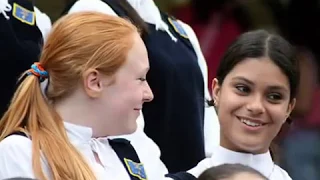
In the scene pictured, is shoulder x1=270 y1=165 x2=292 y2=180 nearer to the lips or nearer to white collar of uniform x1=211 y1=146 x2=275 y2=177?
white collar of uniform x1=211 y1=146 x2=275 y2=177

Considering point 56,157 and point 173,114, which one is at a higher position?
point 56,157

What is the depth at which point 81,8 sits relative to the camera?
11.9 ft

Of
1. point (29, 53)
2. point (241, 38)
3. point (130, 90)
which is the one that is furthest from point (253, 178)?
point (29, 53)

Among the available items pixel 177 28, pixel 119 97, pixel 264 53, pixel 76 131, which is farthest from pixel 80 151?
pixel 177 28

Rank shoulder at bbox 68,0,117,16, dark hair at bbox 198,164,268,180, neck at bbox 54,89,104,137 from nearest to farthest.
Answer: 1. dark hair at bbox 198,164,268,180
2. neck at bbox 54,89,104,137
3. shoulder at bbox 68,0,117,16

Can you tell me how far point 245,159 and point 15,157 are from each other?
688 millimetres

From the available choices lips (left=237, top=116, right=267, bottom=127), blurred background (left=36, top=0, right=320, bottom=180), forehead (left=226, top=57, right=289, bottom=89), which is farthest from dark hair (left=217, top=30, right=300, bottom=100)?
blurred background (left=36, top=0, right=320, bottom=180)

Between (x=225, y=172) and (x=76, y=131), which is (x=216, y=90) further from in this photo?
(x=225, y=172)

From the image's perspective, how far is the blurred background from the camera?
5.60 meters

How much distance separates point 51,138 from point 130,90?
0.76ft

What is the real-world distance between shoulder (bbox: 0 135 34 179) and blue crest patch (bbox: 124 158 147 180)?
1.04 feet

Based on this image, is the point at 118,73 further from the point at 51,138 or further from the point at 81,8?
the point at 81,8

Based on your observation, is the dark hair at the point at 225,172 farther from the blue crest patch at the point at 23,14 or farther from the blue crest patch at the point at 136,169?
the blue crest patch at the point at 23,14

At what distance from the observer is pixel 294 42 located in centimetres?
583
